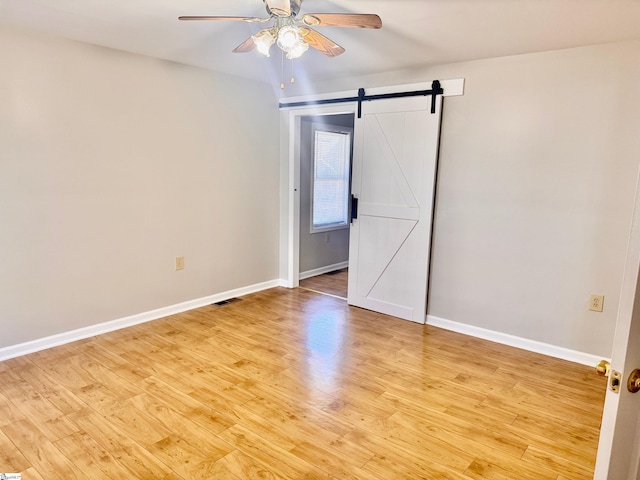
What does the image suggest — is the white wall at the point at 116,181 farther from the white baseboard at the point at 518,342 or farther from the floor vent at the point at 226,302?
the white baseboard at the point at 518,342

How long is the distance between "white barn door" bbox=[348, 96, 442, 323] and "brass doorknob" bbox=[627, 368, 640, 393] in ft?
8.94

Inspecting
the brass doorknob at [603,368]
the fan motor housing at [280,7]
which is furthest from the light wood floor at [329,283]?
the brass doorknob at [603,368]

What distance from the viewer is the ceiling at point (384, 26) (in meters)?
2.27

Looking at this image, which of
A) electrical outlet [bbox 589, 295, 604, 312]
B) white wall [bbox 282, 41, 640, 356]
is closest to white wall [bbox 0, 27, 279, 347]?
white wall [bbox 282, 41, 640, 356]

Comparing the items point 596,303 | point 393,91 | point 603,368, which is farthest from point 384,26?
point 596,303

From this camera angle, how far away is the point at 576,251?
9.88ft

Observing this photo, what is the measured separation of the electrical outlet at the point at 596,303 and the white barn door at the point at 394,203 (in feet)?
4.11

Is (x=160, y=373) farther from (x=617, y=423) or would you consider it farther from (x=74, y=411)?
(x=617, y=423)

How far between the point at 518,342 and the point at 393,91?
241 cm

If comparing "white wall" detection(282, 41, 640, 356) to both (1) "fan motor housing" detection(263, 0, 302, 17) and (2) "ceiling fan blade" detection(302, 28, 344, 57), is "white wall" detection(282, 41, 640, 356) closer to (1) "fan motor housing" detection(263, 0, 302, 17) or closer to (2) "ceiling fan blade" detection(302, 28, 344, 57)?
(2) "ceiling fan blade" detection(302, 28, 344, 57)

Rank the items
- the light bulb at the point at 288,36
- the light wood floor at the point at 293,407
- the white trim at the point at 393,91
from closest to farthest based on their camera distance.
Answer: the light wood floor at the point at 293,407 → the light bulb at the point at 288,36 → the white trim at the point at 393,91

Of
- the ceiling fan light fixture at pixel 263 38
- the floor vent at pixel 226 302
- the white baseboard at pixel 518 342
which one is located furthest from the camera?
the floor vent at pixel 226 302

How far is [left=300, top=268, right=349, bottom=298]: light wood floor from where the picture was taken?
4.80 meters

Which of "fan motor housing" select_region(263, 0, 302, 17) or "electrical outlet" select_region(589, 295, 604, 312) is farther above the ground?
"fan motor housing" select_region(263, 0, 302, 17)
